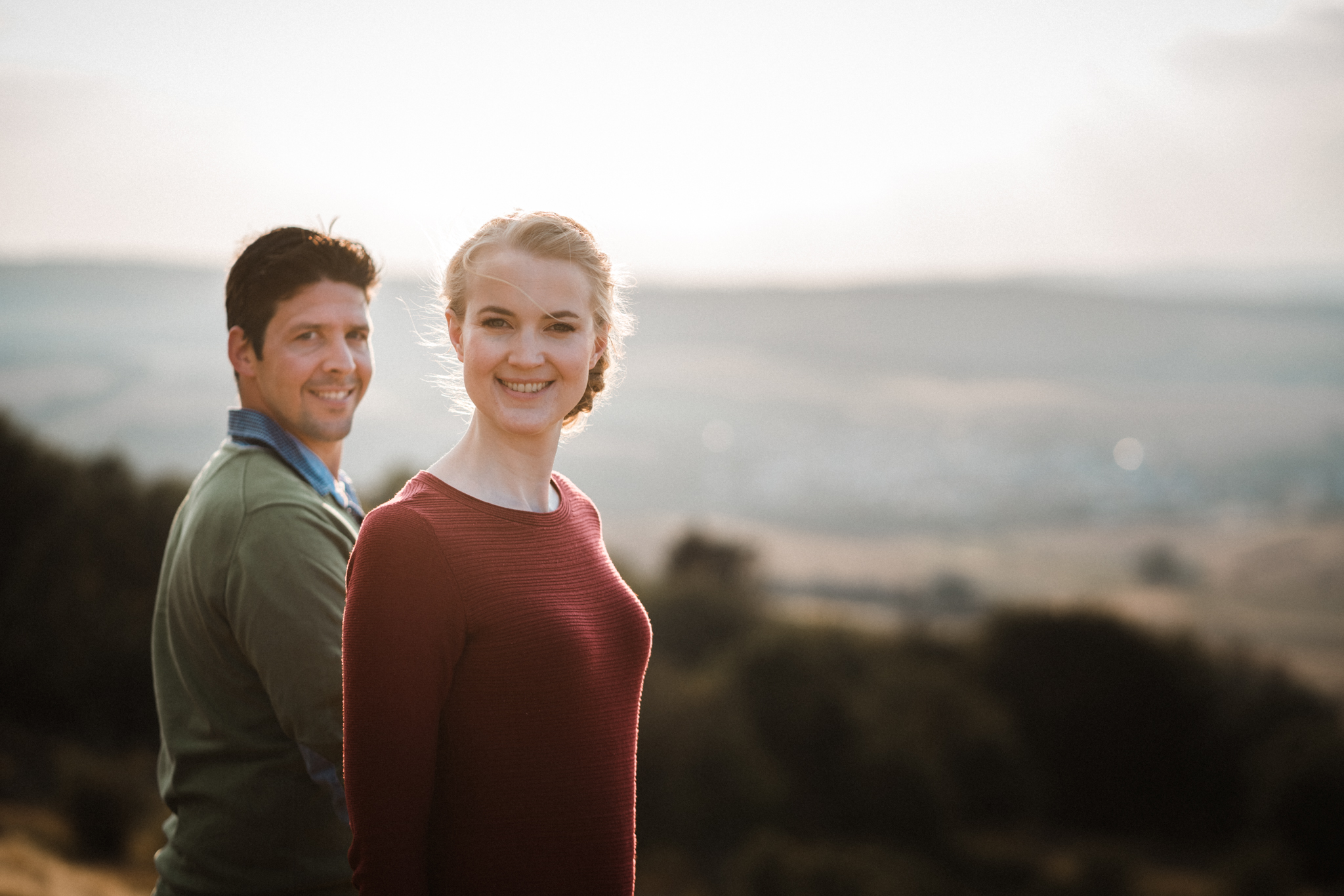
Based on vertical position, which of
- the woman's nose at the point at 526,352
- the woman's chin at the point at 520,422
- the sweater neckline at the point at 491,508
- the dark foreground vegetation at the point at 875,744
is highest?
the woman's nose at the point at 526,352

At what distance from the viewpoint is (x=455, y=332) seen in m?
1.71

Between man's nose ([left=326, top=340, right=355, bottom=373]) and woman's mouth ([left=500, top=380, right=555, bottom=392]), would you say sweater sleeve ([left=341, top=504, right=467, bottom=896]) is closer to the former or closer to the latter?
woman's mouth ([left=500, top=380, right=555, bottom=392])

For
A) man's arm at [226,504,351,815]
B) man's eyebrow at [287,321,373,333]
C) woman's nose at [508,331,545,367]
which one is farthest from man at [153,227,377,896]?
woman's nose at [508,331,545,367]

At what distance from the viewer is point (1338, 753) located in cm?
1352

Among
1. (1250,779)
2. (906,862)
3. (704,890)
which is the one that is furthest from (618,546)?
(1250,779)

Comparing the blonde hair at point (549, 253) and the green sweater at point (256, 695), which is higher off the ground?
the blonde hair at point (549, 253)

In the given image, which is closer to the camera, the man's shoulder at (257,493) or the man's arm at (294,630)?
the man's arm at (294,630)

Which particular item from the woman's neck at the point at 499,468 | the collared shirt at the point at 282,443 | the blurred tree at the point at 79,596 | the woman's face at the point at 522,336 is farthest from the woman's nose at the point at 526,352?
the blurred tree at the point at 79,596

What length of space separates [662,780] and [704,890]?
7.11ft

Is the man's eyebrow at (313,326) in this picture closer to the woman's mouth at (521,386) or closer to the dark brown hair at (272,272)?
the dark brown hair at (272,272)

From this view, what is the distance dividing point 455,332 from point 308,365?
72 cm

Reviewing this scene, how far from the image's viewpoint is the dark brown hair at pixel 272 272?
7.28ft

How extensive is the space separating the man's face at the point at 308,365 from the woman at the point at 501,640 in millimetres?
671

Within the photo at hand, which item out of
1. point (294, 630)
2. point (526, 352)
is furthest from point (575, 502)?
point (294, 630)
